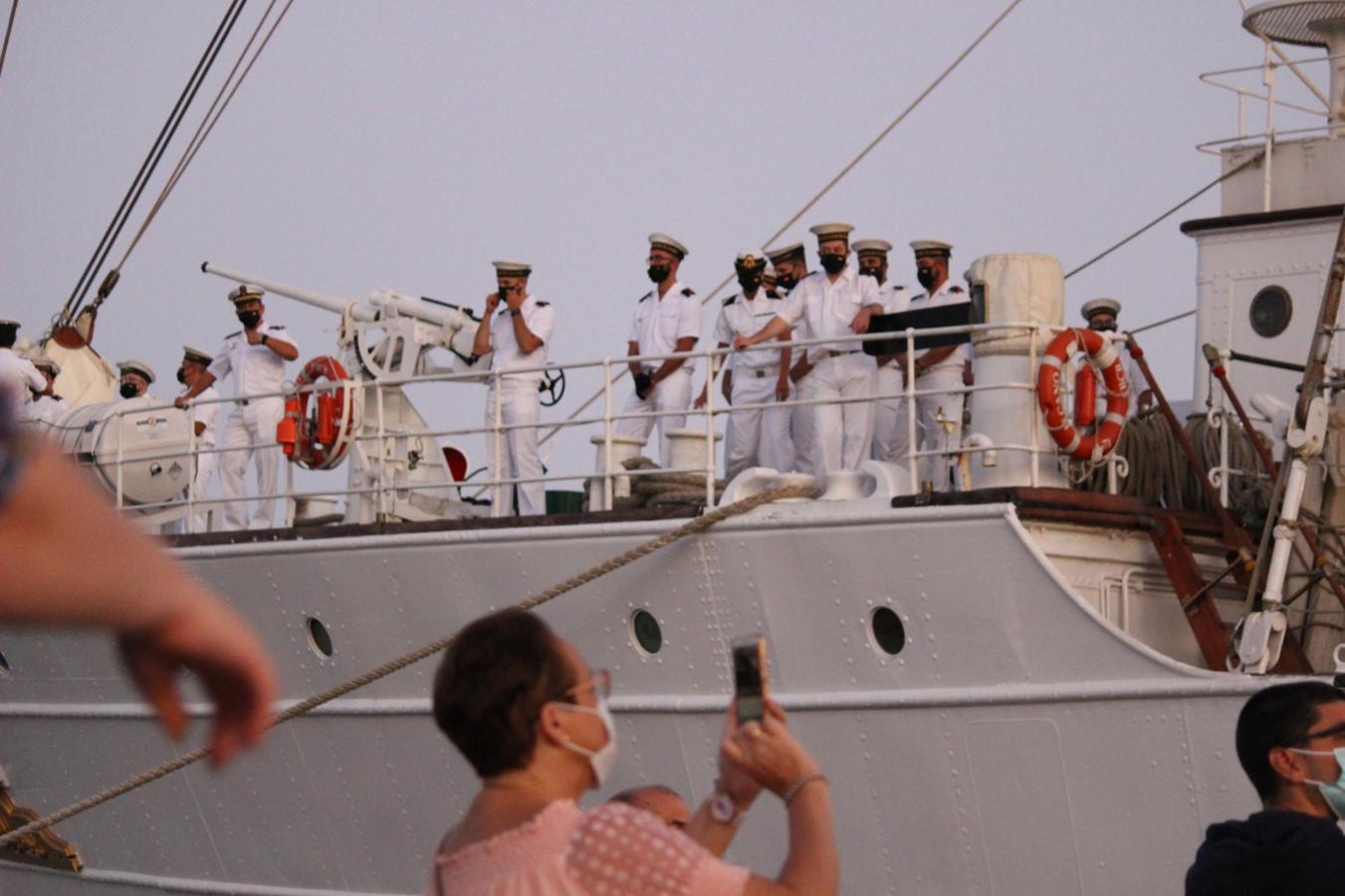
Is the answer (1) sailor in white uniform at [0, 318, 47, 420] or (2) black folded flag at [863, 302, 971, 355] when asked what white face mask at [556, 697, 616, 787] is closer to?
(2) black folded flag at [863, 302, 971, 355]

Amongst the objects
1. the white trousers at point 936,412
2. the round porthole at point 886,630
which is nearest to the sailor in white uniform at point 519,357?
the white trousers at point 936,412

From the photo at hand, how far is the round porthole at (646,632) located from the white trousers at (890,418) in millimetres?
1708

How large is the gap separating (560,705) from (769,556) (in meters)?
6.98

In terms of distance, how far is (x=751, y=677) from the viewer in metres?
3.04

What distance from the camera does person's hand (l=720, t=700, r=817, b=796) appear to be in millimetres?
3020

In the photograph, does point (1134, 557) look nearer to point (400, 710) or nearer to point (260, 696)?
point (400, 710)

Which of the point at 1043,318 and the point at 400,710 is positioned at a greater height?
the point at 1043,318

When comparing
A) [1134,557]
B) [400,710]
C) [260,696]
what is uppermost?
[260,696]

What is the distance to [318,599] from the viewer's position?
11648 millimetres

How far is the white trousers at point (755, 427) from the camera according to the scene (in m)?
11.6

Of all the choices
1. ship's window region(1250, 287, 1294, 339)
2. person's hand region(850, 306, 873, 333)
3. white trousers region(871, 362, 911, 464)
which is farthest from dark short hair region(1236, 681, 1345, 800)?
ship's window region(1250, 287, 1294, 339)

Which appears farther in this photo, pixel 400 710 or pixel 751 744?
pixel 400 710

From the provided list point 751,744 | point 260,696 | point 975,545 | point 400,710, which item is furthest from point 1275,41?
point 260,696

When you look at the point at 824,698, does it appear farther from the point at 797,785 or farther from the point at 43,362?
the point at 43,362
